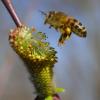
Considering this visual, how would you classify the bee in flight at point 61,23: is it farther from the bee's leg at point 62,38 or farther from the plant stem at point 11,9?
the plant stem at point 11,9

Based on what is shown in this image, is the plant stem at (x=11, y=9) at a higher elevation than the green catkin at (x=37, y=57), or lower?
higher

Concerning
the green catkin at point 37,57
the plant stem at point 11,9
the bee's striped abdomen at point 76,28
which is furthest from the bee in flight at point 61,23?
the plant stem at point 11,9

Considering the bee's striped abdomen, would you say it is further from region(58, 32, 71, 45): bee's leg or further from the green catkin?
the green catkin

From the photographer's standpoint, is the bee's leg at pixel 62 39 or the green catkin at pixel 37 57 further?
Answer: the bee's leg at pixel 62 39

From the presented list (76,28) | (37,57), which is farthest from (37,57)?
(76,28)

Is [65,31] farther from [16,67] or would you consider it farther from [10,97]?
[10,97]

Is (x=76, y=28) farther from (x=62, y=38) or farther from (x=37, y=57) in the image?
(x=37, y=57)

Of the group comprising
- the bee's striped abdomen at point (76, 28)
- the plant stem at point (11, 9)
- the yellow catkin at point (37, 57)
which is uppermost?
the plant stem at point (11, 9)

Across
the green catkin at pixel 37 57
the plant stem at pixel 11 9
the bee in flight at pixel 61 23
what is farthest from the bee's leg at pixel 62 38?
the plant stem at pixel 11 9

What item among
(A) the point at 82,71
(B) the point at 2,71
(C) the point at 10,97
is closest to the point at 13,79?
(C) the point at 10,97
